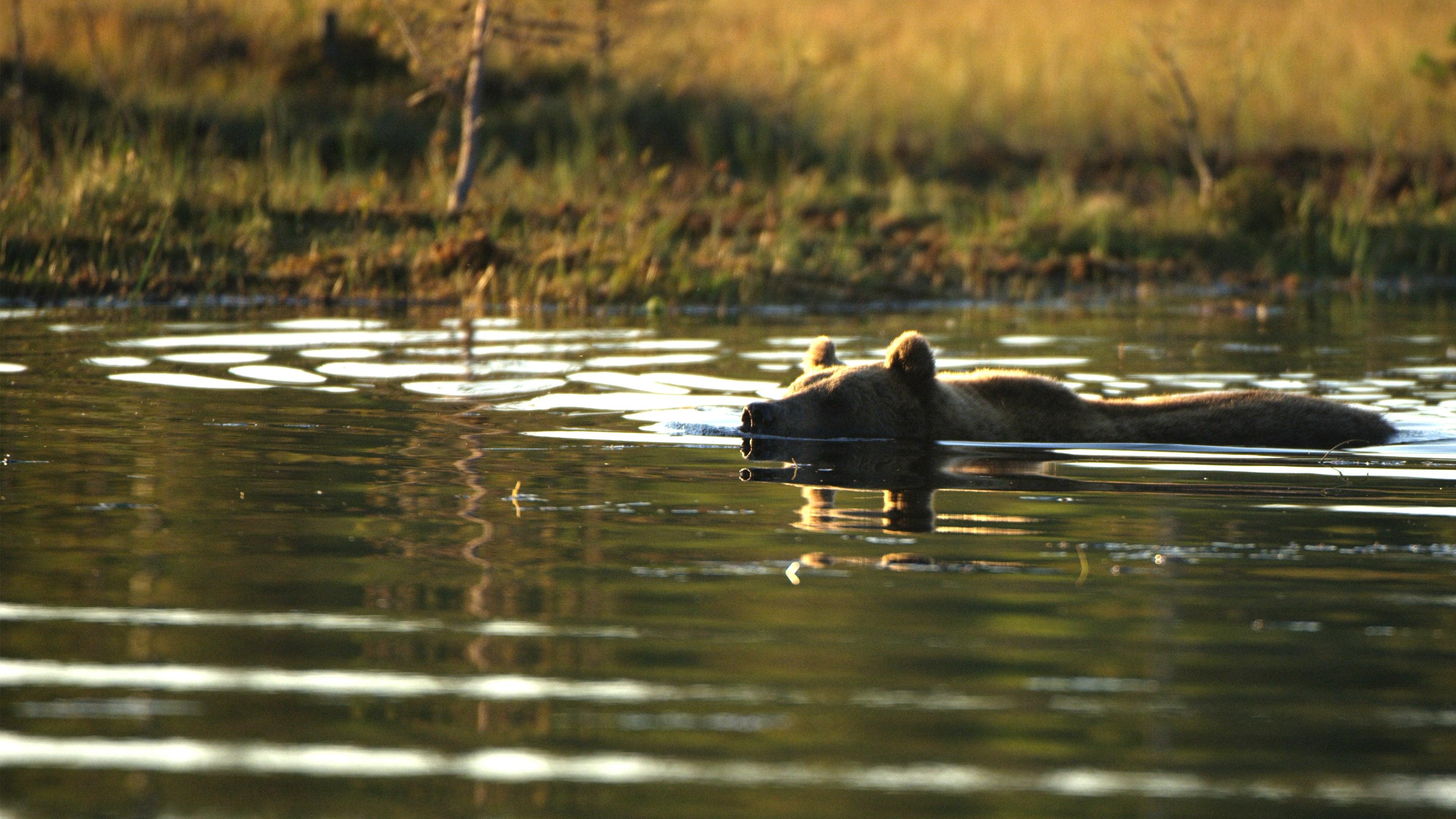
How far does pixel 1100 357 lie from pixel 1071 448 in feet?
16.1

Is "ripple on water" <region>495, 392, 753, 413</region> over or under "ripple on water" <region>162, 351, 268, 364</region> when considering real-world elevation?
under

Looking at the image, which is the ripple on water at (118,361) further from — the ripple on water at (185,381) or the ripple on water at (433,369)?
the ripple on water at (433,369)

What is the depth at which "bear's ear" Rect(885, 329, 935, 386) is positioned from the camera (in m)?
8.48

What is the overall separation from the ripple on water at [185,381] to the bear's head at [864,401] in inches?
135

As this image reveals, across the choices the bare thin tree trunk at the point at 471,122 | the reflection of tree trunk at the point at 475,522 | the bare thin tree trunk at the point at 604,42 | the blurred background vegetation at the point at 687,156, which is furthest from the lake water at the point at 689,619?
the bare thin tree trunk at the point at 604,42

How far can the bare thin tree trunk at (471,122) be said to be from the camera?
63.4 feet

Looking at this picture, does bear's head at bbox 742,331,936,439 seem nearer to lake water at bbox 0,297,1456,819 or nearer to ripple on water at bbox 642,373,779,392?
lake water at bbox 0,297,1456,819

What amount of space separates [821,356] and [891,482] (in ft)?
5.10

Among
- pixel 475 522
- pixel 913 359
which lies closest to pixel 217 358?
pixel 913 359

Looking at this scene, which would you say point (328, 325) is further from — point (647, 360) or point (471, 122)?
point (471, 122)

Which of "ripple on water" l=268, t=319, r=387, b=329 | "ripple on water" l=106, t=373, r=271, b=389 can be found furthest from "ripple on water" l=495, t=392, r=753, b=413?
"ripple on water" l=268, t=319, r=387, b=329

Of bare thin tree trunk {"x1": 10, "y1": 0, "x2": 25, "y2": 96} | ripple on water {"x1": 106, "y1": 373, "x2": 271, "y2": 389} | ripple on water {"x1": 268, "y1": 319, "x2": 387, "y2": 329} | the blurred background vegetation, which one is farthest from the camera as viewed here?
bare thin tree trunk {"x1": 10, "y1": 0, "x2": 25, "y2": 96}

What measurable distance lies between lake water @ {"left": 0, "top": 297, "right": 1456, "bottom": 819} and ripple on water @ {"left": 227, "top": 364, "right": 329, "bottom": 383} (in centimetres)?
100

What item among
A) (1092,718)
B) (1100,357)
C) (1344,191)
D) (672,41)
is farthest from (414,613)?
(672,41)
